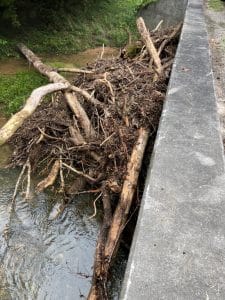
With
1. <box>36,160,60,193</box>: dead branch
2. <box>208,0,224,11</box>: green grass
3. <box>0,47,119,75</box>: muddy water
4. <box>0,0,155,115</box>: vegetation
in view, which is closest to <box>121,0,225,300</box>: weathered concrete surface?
<box>36,160,60,193</box>: dead branch

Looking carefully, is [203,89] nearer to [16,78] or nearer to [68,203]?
[68,203]

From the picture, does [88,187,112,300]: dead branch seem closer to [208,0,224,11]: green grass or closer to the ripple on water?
the ripple on water

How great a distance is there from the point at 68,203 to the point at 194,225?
302 cm

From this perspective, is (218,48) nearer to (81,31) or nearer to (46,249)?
(81,31)

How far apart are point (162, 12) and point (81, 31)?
157 inches

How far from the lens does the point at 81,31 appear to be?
14.1 metres

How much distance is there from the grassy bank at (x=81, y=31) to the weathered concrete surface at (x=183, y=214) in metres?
Answer: 7.90

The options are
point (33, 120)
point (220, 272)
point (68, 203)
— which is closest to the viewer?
point (220, 272)

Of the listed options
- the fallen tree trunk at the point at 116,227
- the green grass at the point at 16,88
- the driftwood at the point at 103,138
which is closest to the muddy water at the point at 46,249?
the driftwood at the point at 103,138

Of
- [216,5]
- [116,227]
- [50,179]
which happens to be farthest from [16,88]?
[216,5]

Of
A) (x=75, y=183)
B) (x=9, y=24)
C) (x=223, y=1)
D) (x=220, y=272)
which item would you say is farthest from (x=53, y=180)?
(x=223, y=1)

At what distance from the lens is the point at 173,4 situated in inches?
645

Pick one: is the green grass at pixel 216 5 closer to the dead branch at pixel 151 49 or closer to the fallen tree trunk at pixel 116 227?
the dead branch at pixel 151 49

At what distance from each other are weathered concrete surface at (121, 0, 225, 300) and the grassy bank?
7897 millimetres
